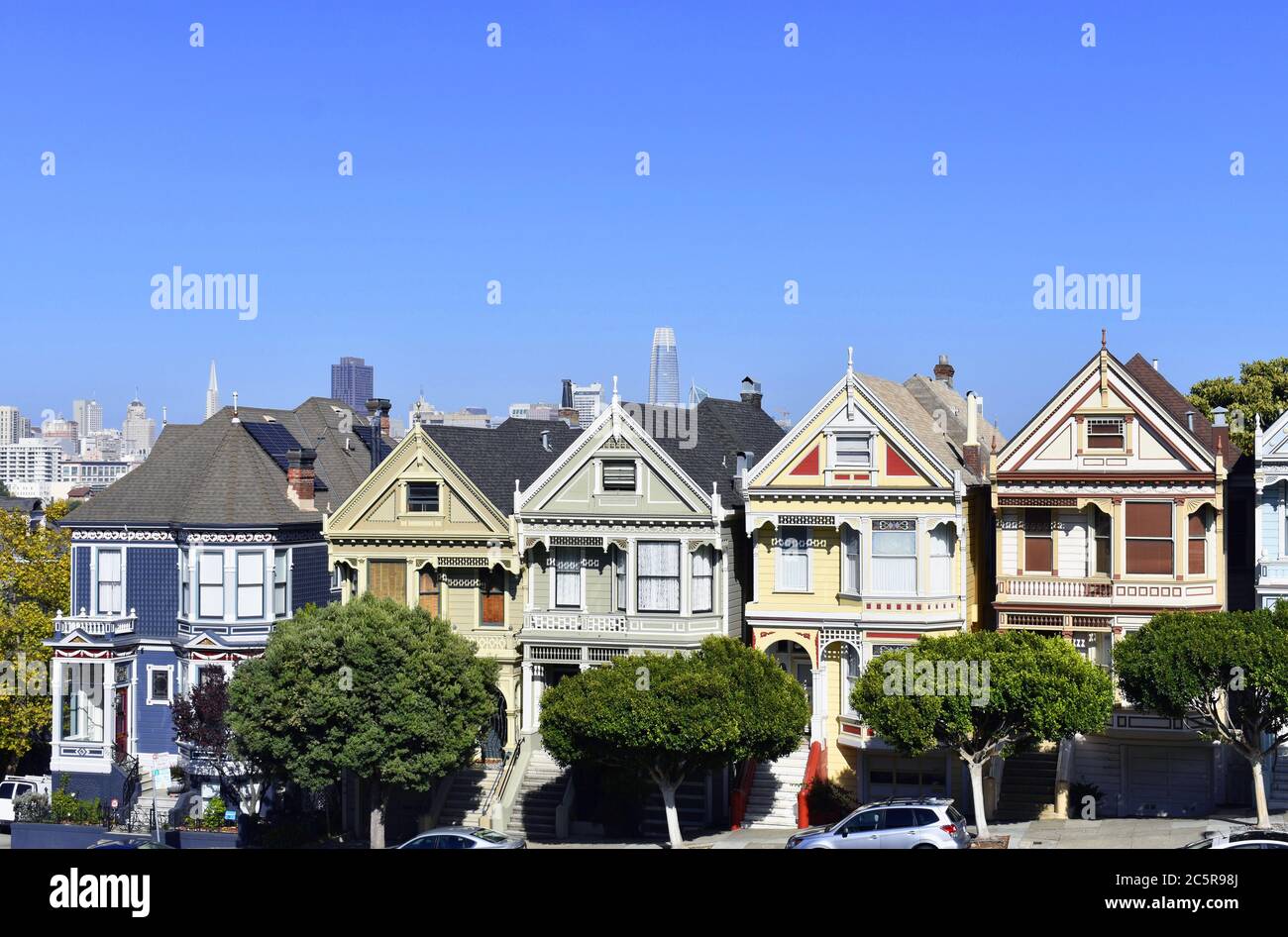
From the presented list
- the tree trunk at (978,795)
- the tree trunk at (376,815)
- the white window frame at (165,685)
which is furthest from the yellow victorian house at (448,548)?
the tree trunk at (978,795)

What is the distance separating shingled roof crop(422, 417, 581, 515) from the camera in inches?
1969

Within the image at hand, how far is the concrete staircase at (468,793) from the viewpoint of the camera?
4750 cm

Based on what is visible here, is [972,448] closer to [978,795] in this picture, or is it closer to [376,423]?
[978,795]

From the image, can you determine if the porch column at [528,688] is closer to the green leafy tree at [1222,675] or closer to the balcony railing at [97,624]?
the balcony railing at [97,624]

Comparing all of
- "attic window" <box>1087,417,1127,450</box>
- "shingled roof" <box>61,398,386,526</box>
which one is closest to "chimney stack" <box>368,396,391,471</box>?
"shingled roof" <box>61,398,386,526</box>

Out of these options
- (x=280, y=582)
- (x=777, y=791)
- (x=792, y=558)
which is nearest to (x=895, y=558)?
(x=792, y=558)

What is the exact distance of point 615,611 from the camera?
157 feet

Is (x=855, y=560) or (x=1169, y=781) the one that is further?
(x=855, y=560)

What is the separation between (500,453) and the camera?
2047 inches

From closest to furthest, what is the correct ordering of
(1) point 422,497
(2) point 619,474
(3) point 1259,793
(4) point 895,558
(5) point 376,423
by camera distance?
(3) point 1259,793 < (4) point 895,558 < (2) point 619,474 < (1) point 422,497 < (5) point 376,423

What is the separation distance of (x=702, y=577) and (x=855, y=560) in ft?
14.3

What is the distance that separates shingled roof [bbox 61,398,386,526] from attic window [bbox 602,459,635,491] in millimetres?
11026
